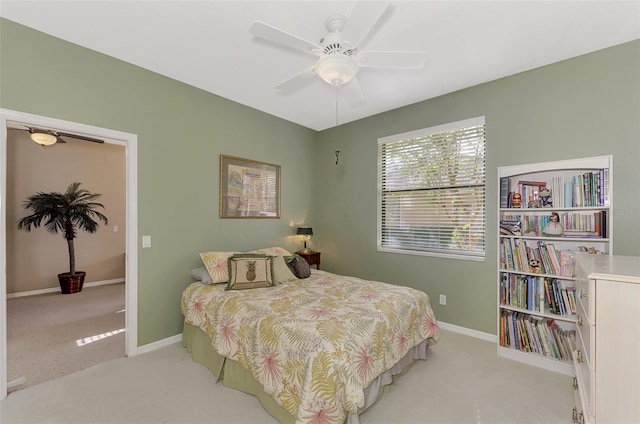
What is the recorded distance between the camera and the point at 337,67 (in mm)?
1883

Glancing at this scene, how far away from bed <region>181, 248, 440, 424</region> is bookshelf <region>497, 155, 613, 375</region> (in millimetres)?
875

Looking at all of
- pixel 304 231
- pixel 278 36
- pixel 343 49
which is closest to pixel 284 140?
pixel 304 231

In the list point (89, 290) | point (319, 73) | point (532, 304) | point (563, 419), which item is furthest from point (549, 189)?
point (89, 290)

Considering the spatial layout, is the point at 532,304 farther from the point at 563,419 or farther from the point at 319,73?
the point at 319,73

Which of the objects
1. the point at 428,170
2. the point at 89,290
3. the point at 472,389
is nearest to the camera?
the point at 472,389

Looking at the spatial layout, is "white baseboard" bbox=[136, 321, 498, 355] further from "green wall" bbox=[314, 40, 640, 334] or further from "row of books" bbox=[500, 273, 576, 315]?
"row of books" bbox=[500, 273, 576, 315]

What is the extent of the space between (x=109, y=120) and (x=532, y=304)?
4355mm

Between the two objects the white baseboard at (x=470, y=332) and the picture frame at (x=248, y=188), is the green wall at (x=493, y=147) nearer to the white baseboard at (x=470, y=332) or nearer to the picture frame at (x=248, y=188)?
the white baseboard at (x=470, y=332)

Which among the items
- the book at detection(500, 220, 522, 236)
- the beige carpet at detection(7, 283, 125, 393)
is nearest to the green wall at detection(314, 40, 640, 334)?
the book at detection(500, 220, 522, 236)

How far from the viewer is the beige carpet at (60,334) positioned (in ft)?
8.16

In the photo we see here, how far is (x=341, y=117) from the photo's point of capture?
414 centimetres

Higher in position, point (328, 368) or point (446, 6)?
point (446, 6)

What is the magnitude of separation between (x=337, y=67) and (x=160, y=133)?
2.12 meters

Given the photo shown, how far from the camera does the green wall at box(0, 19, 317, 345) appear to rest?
7.43 feet
